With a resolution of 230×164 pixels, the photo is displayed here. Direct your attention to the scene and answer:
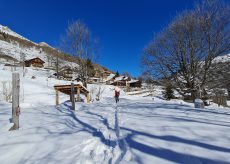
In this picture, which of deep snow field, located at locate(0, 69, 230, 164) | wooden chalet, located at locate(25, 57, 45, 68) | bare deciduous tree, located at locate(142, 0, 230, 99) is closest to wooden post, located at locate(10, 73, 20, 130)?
deep snow field, located at locate(0, 69, 230, 164)

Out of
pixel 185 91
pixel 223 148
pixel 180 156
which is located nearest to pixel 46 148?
pixel 180 156

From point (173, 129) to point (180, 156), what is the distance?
5.20ft

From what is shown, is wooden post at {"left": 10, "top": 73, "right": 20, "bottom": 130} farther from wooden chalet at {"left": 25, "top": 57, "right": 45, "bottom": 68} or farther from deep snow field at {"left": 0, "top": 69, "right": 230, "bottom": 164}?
wooden chalet at {"left": 25, "top": 57, "right": 45, "bottom": 68}

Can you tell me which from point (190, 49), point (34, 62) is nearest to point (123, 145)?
point (190, 49)

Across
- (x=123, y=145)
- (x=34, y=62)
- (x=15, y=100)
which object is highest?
(x=34, y=62)

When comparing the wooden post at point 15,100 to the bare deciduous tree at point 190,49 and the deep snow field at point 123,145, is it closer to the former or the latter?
the deep snow field at point 123,145

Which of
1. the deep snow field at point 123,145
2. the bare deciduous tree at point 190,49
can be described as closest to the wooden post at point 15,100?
the deep snow field at point 123,145

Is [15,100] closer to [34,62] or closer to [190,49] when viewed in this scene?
[190,49]

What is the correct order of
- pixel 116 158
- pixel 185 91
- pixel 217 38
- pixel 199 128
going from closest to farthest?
pixel 116 158 < pixel 199 128 < pixel 217 38 < pixel 185 91

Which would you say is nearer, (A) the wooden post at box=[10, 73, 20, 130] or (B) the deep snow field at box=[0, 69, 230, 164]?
(B) the deep snow field at box=[0, 69, 230, 164]

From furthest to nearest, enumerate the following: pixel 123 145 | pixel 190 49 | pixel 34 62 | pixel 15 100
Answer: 1. pixel 34 62
2. pixel 190 49
3. pixel 15 100
4. pixel 123 145

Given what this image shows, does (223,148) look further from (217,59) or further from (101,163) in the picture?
(217,59)

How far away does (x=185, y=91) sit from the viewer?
16.0 metres

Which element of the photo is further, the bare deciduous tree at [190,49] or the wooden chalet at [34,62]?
the wooden chalet at [34,62]
